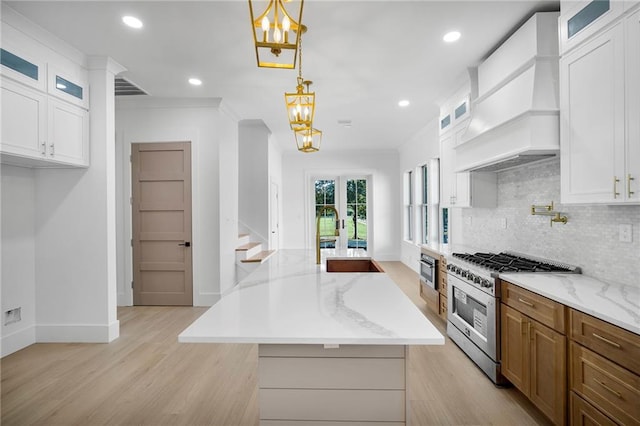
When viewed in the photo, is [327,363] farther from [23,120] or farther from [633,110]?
[23,120]

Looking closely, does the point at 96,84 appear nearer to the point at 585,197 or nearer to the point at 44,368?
→ the point at 44,368

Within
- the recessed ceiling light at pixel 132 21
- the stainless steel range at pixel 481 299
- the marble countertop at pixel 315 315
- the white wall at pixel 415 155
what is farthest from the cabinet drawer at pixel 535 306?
the white wall at pixel 415 155

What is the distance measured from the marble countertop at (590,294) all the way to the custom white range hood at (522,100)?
0.90 m

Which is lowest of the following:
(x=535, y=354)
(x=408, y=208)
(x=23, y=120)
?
(x=535, y=354)

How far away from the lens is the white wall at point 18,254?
3.08m

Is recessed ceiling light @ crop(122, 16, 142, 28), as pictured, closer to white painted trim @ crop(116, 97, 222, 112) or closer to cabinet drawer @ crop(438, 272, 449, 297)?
white painted trim @ crop(116, 97, 222, 112)

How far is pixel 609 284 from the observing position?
2072mm

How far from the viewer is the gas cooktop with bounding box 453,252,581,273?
2.44 meters

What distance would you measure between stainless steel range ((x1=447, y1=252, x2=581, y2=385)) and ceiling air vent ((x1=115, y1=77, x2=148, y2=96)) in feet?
13.7

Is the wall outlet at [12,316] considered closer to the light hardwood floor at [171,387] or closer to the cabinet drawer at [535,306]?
the light hardwood floor at [171,387]

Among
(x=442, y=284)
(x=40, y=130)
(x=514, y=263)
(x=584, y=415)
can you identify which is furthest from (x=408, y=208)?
(x=40, y=130)

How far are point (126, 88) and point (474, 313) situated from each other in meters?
4.66

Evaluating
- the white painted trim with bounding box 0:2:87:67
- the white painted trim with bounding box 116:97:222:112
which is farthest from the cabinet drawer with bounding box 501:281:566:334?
the white painted trim with bounding box 0:2:87:67

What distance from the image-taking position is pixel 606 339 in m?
1.50
